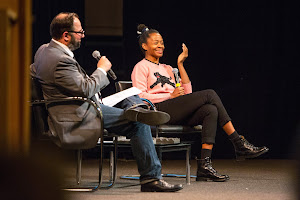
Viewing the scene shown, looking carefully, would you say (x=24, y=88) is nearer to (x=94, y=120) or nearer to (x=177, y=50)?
(x=94, y=120)

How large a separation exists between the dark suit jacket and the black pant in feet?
2.53

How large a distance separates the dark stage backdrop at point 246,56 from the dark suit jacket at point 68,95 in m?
2.32

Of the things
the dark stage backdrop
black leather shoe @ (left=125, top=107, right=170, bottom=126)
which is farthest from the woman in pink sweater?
the dark stage backdrop

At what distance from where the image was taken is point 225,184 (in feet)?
10.0

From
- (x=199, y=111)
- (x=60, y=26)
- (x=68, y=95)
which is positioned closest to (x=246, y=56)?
(x=199, y=111)

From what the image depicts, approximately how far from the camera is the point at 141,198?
2.41 metres

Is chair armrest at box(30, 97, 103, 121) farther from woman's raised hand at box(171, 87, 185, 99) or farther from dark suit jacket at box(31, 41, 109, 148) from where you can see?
woman's raised hand at box(171, 87, 185, 99)

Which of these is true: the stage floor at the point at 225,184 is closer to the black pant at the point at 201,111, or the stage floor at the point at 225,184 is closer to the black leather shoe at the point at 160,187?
the black leather shoe at the point at 160,187

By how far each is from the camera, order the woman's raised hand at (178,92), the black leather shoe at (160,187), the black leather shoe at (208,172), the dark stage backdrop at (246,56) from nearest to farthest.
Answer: the black leather shoe at (160,187) < the black leather shoe at (208,172) < the woman's raised hand at (178,92) < the dark stage backdrop at (246,56)

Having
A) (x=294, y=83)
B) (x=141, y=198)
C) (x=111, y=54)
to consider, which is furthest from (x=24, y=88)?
(x=294, y=83)

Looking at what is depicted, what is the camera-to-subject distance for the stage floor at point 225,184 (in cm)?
251

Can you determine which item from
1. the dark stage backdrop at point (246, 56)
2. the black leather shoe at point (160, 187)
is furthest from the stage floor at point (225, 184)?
the dark stage backdrop at point (246, 56)

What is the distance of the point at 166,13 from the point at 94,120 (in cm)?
251

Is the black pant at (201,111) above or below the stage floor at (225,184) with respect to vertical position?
above
